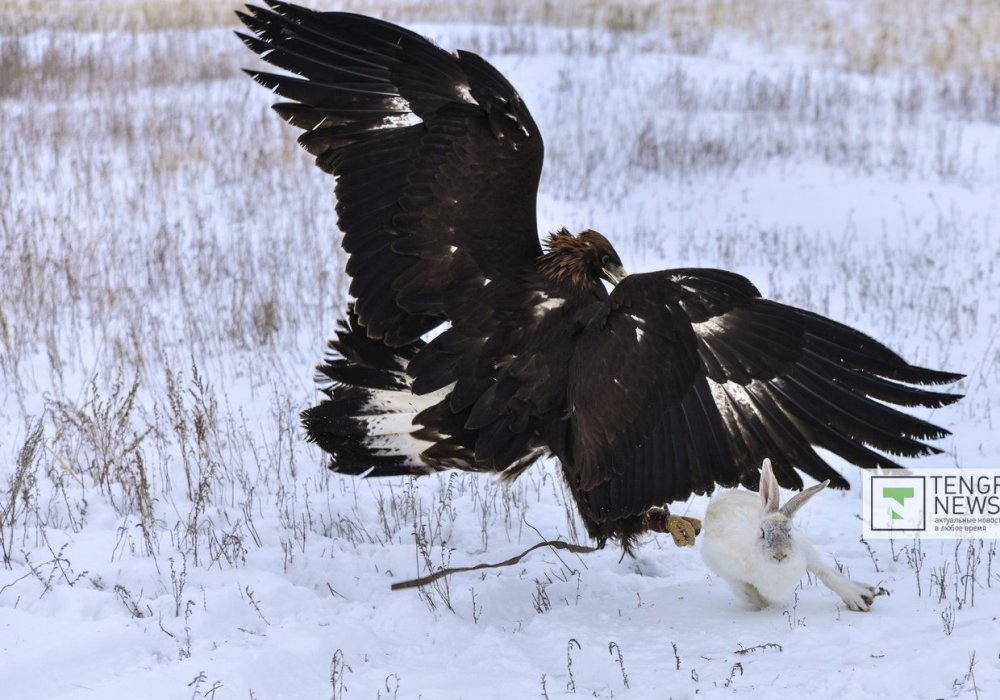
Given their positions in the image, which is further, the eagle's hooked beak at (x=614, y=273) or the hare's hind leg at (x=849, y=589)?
the eagle's hooked beak at (x=614, y=273)

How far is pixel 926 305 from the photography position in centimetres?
842

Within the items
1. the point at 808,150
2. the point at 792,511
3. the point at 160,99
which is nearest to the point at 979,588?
the point at 792,511

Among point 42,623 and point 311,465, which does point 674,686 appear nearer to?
point 42,623

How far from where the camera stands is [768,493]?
4.25 metres

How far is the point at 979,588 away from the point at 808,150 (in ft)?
31.5

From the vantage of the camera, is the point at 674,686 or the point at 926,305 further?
the point at 926,305

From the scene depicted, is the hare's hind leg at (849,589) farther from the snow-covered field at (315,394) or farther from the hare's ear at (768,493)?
the hare's ear at (768,493)

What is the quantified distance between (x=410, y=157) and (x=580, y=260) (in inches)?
35.2

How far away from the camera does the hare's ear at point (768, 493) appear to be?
417 cm

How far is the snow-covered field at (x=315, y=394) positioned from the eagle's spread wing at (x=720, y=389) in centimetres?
66

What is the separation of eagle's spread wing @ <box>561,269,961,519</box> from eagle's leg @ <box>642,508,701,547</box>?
0.64 meters

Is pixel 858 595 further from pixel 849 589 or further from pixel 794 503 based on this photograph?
pixel 794 503

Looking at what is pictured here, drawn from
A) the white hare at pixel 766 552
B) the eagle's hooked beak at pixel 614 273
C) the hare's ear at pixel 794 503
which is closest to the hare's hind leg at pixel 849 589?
the white hare at pixel 766 552

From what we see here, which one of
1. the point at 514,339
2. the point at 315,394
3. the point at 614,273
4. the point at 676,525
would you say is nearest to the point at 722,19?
the point at 315,394
